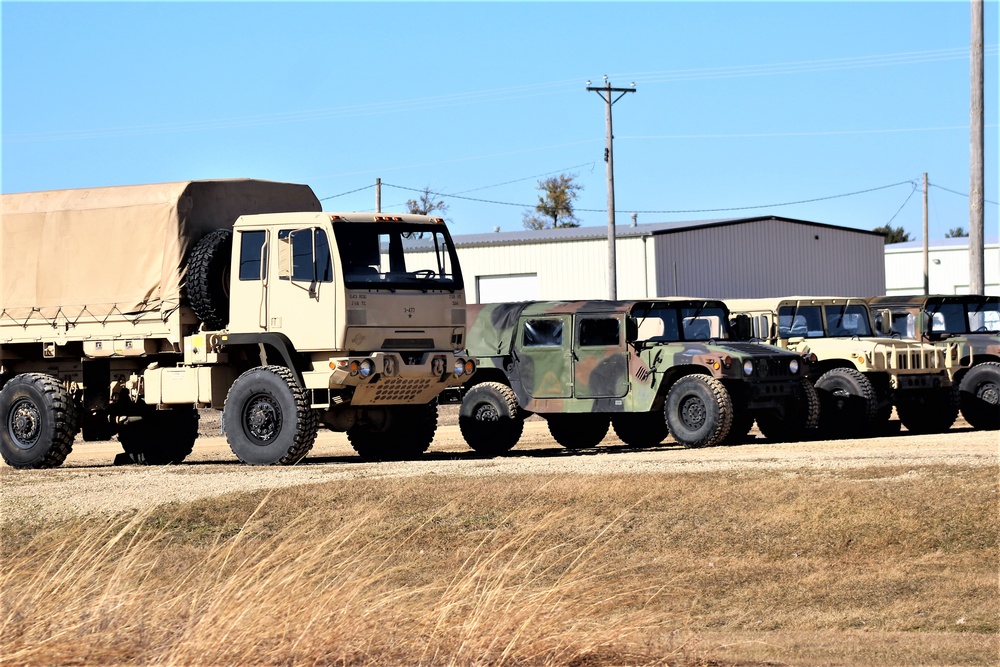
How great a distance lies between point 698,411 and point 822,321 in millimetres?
3842

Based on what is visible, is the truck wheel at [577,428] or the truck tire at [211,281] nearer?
the truck tire at [211,281]

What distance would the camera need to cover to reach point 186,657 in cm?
740

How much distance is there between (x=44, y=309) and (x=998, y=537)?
11.2m

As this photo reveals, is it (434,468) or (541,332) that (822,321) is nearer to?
(541,332)

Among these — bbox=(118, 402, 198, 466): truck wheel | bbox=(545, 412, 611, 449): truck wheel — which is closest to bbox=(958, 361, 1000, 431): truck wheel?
bbox=(545, 412, 611, 449): truck wheel

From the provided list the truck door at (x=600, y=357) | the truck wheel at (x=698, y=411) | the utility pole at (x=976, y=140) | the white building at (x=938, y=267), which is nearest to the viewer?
the truck wheel at (x=698, y=411)

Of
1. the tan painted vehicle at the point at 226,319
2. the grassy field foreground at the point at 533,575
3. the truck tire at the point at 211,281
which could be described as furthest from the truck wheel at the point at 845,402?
the truck tire at the point at 211,281

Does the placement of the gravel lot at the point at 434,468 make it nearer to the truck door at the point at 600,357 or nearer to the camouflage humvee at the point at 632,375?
the camouflage humvee at the point at 632,375

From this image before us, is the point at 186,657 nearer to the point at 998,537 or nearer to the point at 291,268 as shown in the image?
the point at 998,537

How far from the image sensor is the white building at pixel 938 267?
200 feet

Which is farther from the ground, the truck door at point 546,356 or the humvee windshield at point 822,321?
the humvee windshield at point 822,321

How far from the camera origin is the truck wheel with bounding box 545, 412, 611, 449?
20.3m

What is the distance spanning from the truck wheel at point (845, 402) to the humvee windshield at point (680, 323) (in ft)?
5.15

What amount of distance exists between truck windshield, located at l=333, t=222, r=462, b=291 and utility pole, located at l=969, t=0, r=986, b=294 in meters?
14.0
